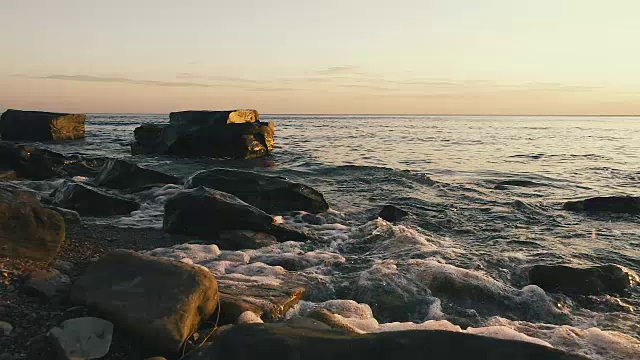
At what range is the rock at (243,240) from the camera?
7.95 m

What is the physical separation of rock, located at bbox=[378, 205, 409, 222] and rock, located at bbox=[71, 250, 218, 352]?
6.52 metres

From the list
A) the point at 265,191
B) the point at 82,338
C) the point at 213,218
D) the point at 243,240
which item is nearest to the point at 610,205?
the point at 265,191

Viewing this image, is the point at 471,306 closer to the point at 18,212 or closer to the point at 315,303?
the point at 315,303

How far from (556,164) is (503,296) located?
62.2ft

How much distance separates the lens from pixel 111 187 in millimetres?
13164

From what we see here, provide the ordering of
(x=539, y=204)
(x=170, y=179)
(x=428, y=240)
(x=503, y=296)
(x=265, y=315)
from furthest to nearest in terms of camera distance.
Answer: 1. (x=170, y=179)
2. (x=539, y=204)
3. (x=428, y=240)
4. (x=503, y=296)
5. (x=265, y=315)

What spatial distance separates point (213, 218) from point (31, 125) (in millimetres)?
30768

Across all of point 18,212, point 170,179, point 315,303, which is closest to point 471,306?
point 315,303

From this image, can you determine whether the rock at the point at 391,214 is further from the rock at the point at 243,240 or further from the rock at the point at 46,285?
the rock at the point at 46,285

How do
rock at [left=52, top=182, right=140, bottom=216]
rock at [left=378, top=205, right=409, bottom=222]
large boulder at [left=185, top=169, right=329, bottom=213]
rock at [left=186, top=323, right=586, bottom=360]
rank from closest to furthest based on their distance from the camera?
1. rock at [left=186, top=323, right=586, bottom=360]
2. rock at [left=52, top=182, right=140, bottom=216]
3. rock at [left=378, top=205, right=409, bottom=222]
4. large boulder at [left=185, top=169, right=329, bottom=213]

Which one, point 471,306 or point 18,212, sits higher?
point 18,212

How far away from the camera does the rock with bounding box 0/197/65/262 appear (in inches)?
214

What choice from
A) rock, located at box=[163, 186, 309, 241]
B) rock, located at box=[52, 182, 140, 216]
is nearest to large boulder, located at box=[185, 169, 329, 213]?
rock, located at box=[52, 182, 140, 216]

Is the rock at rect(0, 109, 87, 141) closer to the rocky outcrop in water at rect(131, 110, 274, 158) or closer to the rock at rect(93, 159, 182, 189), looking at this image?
the rocky outcrop in water at rect(131, 110, 274, 158)
